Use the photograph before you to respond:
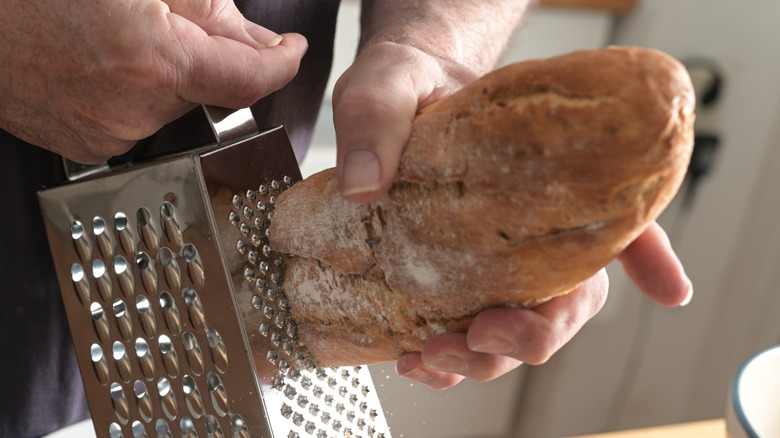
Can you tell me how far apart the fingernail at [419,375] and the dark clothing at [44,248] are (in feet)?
1.29

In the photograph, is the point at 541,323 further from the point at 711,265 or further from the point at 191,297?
the point at 711,265

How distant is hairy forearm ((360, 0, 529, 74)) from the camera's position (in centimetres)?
86

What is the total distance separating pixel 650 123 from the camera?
1.29 ft

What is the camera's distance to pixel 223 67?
61 cm

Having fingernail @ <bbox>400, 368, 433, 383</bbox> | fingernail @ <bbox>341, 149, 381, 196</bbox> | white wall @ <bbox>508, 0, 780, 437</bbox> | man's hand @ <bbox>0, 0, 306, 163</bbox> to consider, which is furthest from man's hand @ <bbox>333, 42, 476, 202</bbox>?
white wall @ <bbox>508, 0, 780, 437</bbox>

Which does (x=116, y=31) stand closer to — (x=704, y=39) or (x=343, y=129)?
(x=343, y=129)

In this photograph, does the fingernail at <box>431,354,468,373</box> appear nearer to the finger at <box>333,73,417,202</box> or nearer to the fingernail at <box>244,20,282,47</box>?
the finger at <box>333,73,417,202</box>

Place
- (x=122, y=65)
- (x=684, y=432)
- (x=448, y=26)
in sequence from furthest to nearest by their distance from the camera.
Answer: (x=684, y=432), (x=448, y=26), (x=122, y=65)

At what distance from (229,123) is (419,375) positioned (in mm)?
337

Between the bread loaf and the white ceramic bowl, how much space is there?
1.96 feet

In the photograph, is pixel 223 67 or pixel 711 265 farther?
pixel 711 265

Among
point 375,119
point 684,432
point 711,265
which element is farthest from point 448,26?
point 711,265

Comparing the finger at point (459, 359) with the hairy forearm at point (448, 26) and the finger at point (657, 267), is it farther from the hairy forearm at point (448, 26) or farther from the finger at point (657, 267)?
the hairy forearm at point (448, 26)

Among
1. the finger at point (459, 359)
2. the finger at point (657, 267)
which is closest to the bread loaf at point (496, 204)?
the finger at point (459, 359)
